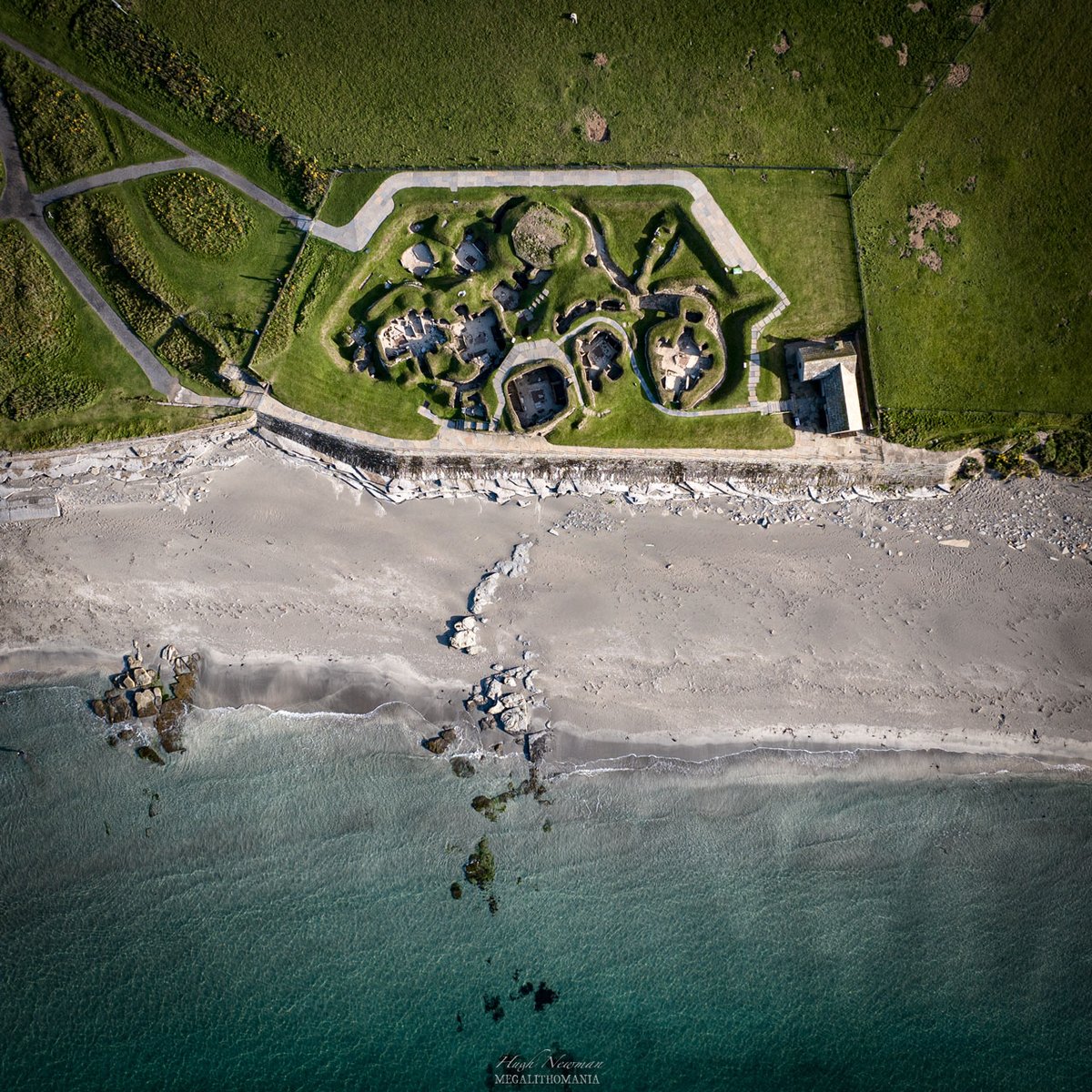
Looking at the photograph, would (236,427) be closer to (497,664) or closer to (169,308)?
(169,308)

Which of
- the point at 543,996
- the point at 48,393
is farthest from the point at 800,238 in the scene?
the point at 543,996

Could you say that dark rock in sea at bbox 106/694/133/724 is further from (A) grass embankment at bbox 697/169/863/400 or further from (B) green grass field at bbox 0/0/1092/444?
(A) grass embankment at bbox 697/169/863/400

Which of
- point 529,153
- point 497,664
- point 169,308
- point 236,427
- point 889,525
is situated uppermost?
point 529,153

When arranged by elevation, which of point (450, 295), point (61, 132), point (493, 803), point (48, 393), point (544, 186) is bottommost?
point (493, 803)

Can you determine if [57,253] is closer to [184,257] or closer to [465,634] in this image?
[184,257]

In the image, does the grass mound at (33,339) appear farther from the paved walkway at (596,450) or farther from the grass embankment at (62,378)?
the paved walkway at (596,450)

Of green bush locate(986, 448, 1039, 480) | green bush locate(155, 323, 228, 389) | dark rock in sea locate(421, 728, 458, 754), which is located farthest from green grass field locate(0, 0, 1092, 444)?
dark rock in sea locate(421, 728, 458, 754)

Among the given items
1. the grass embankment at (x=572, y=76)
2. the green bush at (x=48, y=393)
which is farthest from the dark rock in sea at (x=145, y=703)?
the grass embankment at (x=572, y=76)

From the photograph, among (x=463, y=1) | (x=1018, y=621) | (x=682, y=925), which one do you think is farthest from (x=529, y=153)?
(x=682, y=925)
